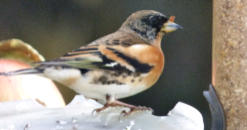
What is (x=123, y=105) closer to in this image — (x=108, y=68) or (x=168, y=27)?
(x=108, y=68)

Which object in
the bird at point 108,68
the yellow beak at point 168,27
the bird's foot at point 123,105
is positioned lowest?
the bird's foot at point 123,105

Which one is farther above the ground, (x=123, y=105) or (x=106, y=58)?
(x=106, y=58)

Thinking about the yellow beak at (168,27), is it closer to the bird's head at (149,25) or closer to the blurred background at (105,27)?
the bird's head at (149,25)

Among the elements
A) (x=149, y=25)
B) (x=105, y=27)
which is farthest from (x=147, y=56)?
(x=105, y=27)

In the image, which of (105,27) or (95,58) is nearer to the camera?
(95,58)

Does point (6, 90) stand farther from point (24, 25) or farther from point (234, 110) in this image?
point (234, 110)

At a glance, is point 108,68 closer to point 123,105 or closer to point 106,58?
point 106,58

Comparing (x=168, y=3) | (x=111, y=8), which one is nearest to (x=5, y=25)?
(x=111, y=8)

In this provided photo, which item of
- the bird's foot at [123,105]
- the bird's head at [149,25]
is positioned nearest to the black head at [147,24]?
the bird's head at [149,25]
